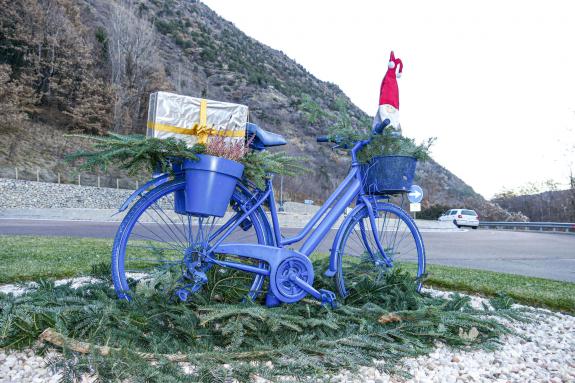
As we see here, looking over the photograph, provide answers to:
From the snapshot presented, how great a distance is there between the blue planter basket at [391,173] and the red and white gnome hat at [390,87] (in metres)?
0.49

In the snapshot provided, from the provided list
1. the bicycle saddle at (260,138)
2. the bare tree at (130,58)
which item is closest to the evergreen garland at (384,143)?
the bicycle saddle at (260,138)

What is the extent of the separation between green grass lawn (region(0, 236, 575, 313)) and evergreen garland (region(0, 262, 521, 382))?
3.10 feet

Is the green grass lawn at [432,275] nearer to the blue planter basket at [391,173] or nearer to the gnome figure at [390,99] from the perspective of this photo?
the blue planter basket at [391,173]

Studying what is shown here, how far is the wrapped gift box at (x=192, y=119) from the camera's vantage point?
3.08 metres

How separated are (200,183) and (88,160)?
71 centimetres

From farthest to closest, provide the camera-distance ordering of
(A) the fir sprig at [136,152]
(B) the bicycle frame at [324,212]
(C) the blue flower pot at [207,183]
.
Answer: (B) the bicycle frame at [324,212] → (C) the blue flower pot at [207,183] → (A) the fir sprig at [136,152]

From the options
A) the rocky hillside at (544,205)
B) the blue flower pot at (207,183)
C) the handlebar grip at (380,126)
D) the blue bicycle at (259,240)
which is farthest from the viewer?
the rocky hillside at (544,205)

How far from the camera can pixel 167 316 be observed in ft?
9.59

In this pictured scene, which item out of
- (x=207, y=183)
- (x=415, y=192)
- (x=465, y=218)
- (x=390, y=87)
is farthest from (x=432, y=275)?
(x=465, y=218)

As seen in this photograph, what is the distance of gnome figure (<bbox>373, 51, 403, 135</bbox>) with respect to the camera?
12.3 ft

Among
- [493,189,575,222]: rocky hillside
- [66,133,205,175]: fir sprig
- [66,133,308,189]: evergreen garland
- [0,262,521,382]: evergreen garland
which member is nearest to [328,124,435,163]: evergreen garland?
[66,133,308,189]: evergreen garland

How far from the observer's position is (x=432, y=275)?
582cm

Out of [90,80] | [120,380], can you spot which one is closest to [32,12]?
[90,80]

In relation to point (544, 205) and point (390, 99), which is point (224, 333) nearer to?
point (390, 99)
